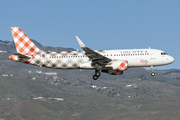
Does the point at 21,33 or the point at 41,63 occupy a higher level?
the point at 21,33

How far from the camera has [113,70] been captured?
219ft

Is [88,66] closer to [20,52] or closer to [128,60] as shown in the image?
[128,60]

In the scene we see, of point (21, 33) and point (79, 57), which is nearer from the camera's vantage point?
point (79, 57)

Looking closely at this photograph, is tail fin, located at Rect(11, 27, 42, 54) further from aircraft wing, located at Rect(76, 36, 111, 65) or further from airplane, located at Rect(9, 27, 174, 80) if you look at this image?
aircraft wing, located at Rect(76, 36, 111, 65)

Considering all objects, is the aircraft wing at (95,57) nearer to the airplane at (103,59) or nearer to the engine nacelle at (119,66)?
the airplane at (103,59)

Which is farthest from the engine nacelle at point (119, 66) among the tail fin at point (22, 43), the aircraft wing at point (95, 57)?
the tail fin at point (22, 43)

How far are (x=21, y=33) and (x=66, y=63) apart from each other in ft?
42.5

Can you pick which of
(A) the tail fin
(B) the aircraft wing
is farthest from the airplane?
(A) the tail fin

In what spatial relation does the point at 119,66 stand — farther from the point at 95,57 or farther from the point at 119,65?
the point at 95,57

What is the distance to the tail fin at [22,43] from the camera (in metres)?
68.3

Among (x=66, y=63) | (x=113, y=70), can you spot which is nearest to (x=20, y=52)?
(x=66, y=63)

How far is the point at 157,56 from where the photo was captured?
214 ft

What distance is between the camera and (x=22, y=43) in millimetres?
68750

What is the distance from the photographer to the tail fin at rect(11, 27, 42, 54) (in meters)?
68.3
